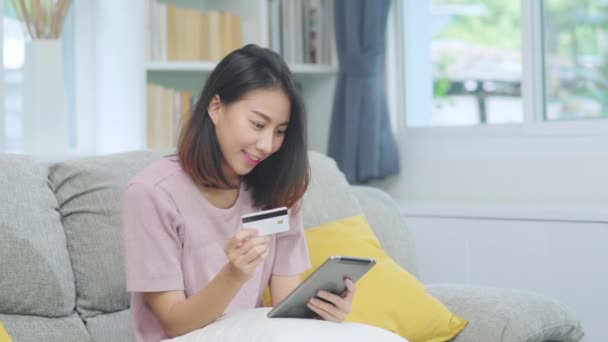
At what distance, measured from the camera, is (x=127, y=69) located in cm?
341

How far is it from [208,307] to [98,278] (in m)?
0.56

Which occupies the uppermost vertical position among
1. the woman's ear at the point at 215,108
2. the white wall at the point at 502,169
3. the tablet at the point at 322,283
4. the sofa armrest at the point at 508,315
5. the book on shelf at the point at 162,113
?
the book on shelf at the point at 162,113

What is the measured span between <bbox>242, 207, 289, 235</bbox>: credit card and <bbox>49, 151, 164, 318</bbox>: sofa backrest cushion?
67 cm

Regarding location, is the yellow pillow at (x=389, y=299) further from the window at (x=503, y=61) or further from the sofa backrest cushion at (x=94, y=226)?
the window at (x=503, y=61)

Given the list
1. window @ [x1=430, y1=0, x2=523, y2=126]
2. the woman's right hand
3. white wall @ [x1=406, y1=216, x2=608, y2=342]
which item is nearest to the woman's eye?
the woman's right hand

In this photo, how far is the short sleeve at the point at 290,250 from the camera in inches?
74.0

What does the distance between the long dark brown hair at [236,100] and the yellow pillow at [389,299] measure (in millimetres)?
447

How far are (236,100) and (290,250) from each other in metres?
0.35

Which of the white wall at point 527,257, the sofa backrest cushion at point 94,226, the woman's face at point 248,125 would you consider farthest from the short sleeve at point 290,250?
the white wall at point 527,257

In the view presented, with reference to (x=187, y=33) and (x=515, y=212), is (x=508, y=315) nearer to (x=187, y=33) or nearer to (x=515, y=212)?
(x=515, y=212)

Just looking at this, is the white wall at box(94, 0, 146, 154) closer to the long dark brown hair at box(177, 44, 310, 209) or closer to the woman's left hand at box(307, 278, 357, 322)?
the long dark brown hair at box(177, 44, 310, 209)

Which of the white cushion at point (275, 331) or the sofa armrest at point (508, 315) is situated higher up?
the white cushion at point (275, 331)

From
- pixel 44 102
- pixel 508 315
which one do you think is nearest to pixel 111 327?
pixel 508 315

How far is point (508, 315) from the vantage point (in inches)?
86.0
